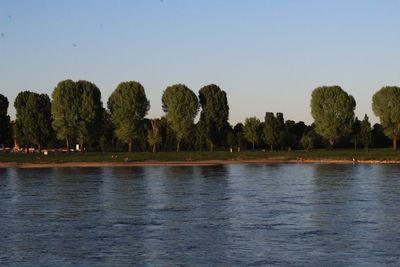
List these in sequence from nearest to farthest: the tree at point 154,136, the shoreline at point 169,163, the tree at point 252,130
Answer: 1. the shoreline at point 169,163
2. the tree at point 154,136
3. the tree at point 252,130

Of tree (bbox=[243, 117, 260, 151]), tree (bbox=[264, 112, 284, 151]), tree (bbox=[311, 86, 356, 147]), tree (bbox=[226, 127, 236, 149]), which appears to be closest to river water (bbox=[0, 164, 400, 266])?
tree (bbox=[311, 86, 356, 147])

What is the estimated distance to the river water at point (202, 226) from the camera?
22.7m

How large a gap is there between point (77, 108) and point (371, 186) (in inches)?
3169

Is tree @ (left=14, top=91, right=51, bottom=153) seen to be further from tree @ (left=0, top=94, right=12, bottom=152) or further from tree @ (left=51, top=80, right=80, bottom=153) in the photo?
tree @ (left=0, top=94, right=12, bottom=152)

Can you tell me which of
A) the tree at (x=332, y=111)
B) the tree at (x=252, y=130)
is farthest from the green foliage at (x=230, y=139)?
the tree at (x=332, y=111)

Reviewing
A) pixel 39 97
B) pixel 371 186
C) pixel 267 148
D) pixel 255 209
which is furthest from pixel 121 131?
pixel 255 209

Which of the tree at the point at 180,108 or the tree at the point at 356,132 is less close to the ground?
the tree at the point at 180,108

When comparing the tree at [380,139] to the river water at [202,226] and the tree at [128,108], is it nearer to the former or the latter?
the tree at [128,108]

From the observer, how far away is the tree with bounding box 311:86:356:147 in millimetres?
130000

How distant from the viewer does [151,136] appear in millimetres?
136625

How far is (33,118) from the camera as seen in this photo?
407ft

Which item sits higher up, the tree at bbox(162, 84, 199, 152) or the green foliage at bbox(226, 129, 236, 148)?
the tree at bbox(162, 84, 199, 152)

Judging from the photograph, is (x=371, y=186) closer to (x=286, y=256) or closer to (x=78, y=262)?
(x=286, y=256)

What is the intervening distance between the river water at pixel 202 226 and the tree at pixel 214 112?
77788 mm
